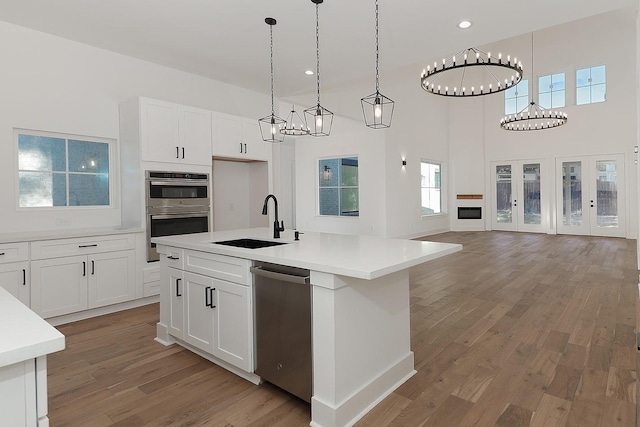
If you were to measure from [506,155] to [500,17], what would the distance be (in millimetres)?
8243

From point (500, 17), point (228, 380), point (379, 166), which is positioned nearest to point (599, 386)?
point (228, 380)

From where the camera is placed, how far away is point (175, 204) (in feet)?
14.9

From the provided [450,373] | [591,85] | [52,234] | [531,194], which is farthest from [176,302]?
[591,85]

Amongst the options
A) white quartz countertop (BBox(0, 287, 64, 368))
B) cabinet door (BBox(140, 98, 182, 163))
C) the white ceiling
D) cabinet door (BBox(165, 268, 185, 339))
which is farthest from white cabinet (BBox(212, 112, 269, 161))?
white quartz countertop (BBox(0, 287, 64, 368))

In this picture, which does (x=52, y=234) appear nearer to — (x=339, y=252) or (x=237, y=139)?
(x=237, y=139)

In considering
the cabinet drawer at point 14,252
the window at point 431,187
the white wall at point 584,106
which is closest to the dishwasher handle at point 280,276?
the cabinet drawer at point 14,252

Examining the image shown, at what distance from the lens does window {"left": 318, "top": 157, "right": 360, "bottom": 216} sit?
9500 mm

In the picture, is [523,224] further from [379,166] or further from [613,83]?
[379,166]

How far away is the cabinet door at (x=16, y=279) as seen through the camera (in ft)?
10.9

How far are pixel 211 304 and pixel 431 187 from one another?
9372mm

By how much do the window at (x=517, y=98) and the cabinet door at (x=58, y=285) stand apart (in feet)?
37.0

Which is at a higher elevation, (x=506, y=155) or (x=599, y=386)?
(x=506, y=155)

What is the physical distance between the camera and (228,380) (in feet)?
8.32

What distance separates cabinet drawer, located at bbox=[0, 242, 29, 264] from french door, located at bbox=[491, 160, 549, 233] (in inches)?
443
